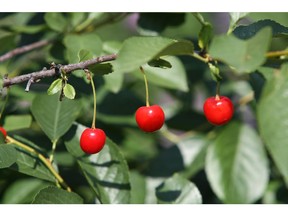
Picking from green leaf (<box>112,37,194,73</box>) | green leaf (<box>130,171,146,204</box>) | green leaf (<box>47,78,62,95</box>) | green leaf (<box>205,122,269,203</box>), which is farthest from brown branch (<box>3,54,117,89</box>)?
green leaf (<box>205,122,269,203</box>)

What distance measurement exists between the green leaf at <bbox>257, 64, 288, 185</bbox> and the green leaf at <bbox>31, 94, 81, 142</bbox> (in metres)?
0.88

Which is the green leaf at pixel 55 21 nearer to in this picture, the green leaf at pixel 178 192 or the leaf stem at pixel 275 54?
the green leaf at pixel 178 192

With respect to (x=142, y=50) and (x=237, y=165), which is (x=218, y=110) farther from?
(x=237, y=165)

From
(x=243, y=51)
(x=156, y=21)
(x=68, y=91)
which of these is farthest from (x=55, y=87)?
(x=156, y=21)

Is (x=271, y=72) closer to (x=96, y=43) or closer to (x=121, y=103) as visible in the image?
(x=96, y=43)

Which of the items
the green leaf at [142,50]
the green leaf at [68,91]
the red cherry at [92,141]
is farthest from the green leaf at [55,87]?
the green leaf at [142,50]

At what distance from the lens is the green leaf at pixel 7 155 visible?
1491mm

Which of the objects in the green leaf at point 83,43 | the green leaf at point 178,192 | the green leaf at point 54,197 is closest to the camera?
the green leaf at point 54,197

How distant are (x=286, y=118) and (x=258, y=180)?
1264mm

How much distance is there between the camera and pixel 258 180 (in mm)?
2271

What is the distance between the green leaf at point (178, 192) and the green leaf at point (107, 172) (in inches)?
4.8

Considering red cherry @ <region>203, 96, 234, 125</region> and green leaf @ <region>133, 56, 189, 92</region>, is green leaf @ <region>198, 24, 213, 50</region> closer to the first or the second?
red cherry @ <region>203, 96, 234, 125</region>

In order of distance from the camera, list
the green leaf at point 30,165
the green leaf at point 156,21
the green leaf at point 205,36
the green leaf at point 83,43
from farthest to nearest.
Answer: the green leaf at point 156,21 < the green leaf at point 83,43 < the green leaf at point 30,165 < the green leaf at point 205,36

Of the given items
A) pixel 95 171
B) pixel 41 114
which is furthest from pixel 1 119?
pixel 95 171
